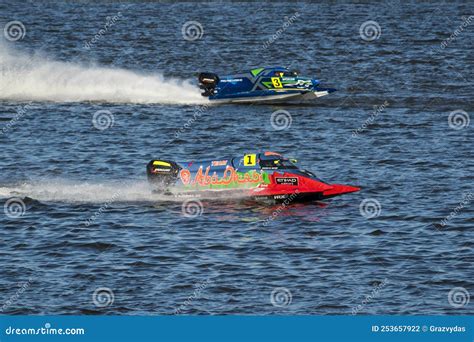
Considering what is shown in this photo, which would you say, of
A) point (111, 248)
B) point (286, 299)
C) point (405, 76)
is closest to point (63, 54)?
point (405, 76)

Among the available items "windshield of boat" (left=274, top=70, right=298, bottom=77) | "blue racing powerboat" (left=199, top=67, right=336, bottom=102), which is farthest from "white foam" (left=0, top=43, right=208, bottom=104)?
"windshield of boat" (left=274, top=70, right=298, bottom=77)

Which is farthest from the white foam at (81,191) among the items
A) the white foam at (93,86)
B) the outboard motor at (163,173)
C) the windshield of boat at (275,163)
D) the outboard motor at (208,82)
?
the white foam at (93,86)

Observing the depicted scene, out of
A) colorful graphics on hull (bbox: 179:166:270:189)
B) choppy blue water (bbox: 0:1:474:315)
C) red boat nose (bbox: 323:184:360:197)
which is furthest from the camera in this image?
colorful graphics on hull (bbox: 179:166:270:189)

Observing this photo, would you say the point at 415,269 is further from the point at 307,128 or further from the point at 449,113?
the point at 449,113

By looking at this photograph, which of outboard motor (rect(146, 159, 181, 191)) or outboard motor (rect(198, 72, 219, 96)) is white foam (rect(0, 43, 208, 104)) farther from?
outboard motor (rect(146, 159, 181, 191))

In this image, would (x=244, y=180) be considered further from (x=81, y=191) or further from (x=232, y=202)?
(x=81, y=191)

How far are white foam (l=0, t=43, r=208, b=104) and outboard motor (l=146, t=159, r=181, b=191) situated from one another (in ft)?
60.9

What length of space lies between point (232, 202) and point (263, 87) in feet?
56.8

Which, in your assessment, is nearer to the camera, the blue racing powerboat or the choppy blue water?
the choppy blue water

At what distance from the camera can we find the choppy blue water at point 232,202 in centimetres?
2419

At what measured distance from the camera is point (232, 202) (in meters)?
31.5

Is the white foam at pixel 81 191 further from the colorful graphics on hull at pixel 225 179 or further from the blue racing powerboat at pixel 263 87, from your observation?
the blue racing powerboat at pixel 263 87

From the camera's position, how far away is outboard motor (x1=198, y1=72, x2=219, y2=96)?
1909 inches

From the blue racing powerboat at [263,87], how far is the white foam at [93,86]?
169 centimetres
